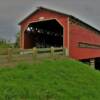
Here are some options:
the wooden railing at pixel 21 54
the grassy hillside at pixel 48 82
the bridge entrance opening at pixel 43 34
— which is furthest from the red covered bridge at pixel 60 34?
the grassy hillside at pixel 48 82

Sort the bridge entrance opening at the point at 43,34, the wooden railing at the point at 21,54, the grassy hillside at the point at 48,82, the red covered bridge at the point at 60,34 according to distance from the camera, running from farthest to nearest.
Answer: the bridge entrance opening at the point at 43,34 → the red covered bridge at the point at 60,34 → the wooden railing at the point at 21,54 → the grassy hillside at the point at 48,82

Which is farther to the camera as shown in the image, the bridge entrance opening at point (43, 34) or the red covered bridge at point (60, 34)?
the bridge entrance opening at point (43, 34)

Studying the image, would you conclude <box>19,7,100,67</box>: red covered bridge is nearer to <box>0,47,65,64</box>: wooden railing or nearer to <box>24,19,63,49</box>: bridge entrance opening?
<box>24,19,63,49</box>: bridge entrance opening

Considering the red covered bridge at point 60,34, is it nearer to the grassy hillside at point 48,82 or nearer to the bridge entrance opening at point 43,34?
the bridge entrance opening at point 43,34

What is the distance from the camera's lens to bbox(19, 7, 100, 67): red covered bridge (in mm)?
27281

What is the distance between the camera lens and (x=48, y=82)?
53.8 feet

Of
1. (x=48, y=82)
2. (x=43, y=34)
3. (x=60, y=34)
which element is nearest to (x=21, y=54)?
(x=48, y=82)

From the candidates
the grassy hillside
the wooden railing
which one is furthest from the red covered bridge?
the grassy hillside

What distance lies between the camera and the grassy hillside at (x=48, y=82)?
1424cm

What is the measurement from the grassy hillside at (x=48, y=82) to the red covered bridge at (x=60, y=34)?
6529 millimetres

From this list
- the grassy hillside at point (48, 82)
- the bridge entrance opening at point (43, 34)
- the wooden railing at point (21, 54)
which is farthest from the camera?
the bridge entrance opening at point (43, 34)

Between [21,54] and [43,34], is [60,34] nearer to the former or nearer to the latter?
[43,34]

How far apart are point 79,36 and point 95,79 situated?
10.1 metres

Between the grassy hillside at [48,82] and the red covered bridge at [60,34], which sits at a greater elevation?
the red covered bridge at [60,34]
